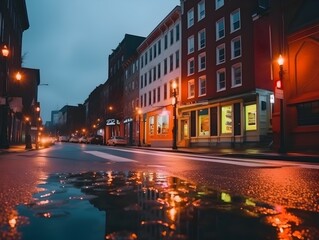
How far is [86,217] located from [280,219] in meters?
1.87

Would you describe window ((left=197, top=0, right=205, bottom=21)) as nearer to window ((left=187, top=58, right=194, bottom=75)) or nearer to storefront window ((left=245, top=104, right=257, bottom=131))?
window ((left=187, top=58, right=194, bottom=75))

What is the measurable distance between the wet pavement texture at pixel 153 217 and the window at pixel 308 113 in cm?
1623

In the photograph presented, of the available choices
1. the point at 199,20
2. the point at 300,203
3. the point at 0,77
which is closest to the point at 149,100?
the point at 199,20

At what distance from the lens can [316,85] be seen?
19.0 m

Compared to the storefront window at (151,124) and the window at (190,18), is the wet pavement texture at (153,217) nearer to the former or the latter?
the window at (190,18)

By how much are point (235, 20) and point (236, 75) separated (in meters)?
4.90

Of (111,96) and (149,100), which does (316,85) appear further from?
(111,96)

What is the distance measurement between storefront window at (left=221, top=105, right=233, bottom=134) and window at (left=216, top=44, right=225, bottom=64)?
14.4 feet

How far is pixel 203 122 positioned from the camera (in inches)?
1308

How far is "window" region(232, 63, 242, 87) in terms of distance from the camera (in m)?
28.6

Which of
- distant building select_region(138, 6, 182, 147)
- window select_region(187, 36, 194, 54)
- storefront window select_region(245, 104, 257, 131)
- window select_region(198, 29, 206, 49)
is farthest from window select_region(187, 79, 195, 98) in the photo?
storefront window select_region(245, 104, 257, 131)

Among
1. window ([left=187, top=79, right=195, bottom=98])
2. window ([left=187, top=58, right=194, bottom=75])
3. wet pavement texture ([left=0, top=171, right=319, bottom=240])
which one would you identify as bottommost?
wet pavement texture ([left=0, top=171, right=319, bottom=240])

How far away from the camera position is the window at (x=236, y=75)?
2863cm

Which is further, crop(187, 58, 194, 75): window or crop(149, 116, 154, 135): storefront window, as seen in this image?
crop(149, 116, 154, 135): storefront window
